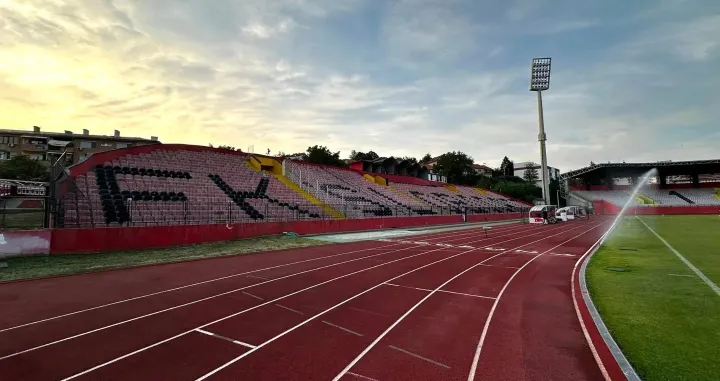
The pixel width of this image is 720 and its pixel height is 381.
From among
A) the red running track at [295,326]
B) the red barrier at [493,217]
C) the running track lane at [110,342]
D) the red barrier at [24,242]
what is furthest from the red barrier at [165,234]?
the red barrier at [493,217]

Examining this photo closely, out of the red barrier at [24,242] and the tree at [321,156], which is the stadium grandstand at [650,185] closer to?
the tree at [321,156]

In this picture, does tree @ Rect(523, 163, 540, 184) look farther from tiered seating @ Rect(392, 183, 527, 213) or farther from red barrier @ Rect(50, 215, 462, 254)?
red barrier @ Rect(50, 215, 462, 254)

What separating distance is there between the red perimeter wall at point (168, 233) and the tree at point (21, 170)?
33.2 metres

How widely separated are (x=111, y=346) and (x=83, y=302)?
3786mm

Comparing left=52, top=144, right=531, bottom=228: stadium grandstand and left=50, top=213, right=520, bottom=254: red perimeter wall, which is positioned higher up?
left=52, top=144, right=531, bottom=228: stadium grandstand

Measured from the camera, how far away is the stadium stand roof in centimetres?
6294

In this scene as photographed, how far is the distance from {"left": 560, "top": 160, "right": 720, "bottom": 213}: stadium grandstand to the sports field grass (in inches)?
Result: 2667

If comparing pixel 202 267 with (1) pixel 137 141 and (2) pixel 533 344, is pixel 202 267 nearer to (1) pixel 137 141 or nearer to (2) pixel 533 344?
(2) pixel 533 344

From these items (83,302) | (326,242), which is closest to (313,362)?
(83,302)

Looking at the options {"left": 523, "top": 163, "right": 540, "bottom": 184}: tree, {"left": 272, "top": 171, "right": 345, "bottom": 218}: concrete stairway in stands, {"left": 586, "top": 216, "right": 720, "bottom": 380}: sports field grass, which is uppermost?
{"left": 523, "top": 163, "right": 540, "bottom": 184}: tree

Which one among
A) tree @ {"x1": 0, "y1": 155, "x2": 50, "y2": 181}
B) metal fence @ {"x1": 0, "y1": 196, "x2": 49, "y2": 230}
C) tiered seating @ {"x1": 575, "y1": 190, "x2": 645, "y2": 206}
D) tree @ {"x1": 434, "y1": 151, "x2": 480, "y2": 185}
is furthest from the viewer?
tree @ {"x1": 434, "y1": 151, "x2": 480, "y2": 185}

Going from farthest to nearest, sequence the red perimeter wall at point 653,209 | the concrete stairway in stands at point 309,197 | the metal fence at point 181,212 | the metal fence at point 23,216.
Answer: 1. the red perimeter wall at point 653,209
2. the concrete stairway in stands at point 309,197
3. the metal fence at point 181,212
4. the metal fence at point 23,216

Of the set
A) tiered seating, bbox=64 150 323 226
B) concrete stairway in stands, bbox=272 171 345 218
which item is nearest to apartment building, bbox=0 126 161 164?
tiered seating, bbox=64 150 323 226

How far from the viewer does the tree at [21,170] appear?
40.3 meters
